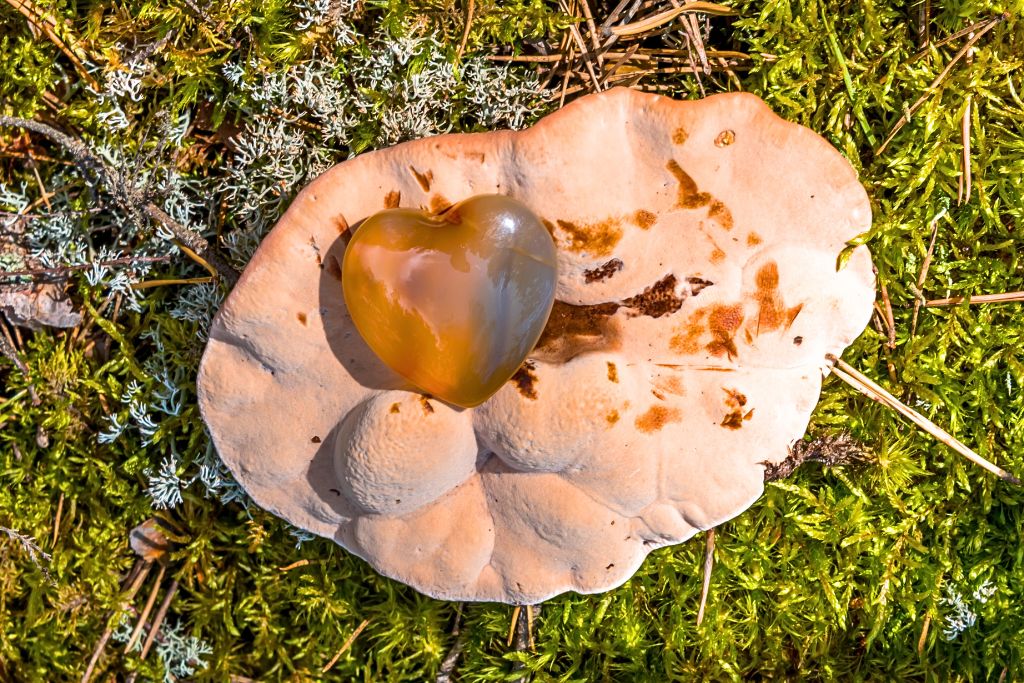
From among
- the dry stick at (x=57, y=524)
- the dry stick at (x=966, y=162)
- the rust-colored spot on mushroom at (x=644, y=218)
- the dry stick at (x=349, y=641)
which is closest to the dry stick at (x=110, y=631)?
the dry stick at (x=57, y=524)

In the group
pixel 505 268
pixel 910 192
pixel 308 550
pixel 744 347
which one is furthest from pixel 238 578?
pixel 910 192

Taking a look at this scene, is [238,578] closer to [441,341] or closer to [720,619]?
[441,341]

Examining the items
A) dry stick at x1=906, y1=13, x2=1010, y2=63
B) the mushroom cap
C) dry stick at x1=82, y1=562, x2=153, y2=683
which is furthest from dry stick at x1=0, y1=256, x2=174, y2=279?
dry stick at x1=906, y1=13, x2=1010, y2=63

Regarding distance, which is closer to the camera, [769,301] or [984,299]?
[769,301]

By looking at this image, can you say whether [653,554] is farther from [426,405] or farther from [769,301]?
[426,405]

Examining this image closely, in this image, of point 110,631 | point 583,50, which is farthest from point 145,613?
point 583,50

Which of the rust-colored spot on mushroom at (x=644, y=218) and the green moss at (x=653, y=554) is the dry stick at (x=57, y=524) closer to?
the green moss at (x=653, y=554)

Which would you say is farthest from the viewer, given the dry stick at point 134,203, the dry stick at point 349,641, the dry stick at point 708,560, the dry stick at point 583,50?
the dry stick at point 349,641
